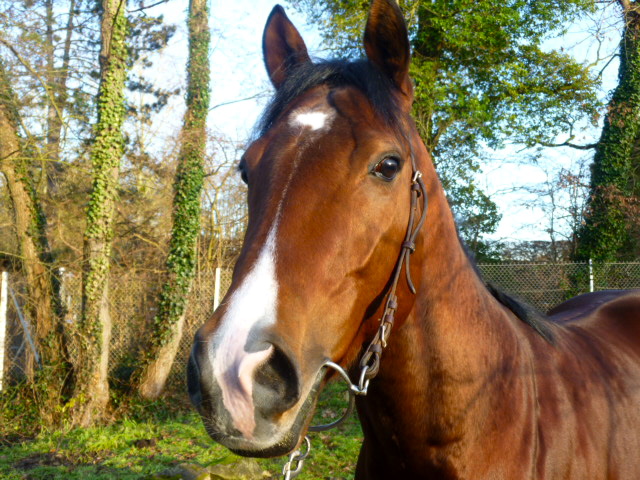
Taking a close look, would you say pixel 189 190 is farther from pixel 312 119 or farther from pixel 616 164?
pixel 616 164

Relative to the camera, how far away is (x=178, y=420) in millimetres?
7488

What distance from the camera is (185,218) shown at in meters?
8.71

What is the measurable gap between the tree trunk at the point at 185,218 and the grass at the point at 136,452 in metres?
1.04

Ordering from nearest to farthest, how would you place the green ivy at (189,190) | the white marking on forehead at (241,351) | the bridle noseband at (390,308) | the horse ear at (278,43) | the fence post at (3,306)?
the white marking on forehead at (241,351) < the bridle noseband at (390,308) < the horse ear at (278,43) < the fence post at (3,306) < the green ivy at (189,190)

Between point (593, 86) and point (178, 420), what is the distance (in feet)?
46.1

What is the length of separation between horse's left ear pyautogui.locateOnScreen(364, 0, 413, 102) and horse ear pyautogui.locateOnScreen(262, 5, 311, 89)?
1.34 feet

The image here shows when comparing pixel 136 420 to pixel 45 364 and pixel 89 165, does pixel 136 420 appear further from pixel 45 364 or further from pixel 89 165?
pixel 89 165

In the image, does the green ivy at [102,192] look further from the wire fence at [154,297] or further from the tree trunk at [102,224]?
the wire fence at [154,297]

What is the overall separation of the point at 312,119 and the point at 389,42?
48 centimetres

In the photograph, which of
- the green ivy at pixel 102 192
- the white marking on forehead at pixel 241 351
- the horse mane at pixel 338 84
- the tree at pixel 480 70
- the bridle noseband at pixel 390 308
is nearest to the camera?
the white marking on forehead at pixel 241 351

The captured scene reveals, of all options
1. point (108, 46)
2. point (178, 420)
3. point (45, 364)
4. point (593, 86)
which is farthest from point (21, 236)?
point (593, 86)

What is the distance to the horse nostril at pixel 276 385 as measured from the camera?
117 cm

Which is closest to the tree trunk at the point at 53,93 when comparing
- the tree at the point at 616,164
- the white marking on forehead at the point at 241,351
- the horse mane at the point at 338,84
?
the horse mane at the point at 338,84

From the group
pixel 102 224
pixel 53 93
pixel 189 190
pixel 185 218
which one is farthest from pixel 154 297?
pixel 53 93
